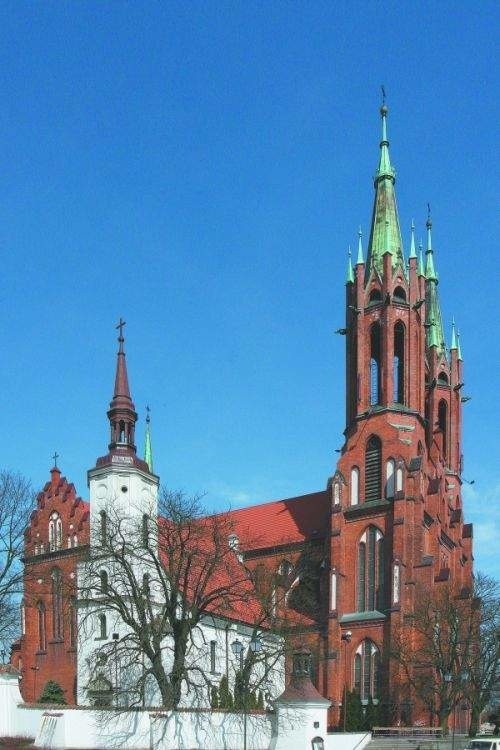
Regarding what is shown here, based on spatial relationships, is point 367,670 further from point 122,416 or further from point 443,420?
point 443,420

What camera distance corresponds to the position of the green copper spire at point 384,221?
63000 millimetres

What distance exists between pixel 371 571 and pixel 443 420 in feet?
68.5

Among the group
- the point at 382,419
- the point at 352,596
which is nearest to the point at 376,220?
the point at 382,419

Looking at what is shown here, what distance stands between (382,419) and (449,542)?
29.5 feet

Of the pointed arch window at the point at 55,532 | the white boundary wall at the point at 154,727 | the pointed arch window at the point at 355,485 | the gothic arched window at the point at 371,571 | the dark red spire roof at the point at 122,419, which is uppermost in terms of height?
the dark red spire roof at the point at 122,419

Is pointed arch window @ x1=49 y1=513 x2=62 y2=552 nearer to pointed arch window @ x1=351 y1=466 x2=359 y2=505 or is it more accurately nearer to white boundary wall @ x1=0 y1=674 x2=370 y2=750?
white boundary wall @ x1=0 y1=674 x2=370 y2=750

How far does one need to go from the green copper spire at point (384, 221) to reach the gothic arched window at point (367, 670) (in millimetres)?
21531

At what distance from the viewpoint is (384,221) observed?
64.4 meters

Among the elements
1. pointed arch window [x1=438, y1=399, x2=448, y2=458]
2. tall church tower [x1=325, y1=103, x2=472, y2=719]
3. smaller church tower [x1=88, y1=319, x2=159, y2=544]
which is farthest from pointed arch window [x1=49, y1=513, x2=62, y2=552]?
pointed arch window [x1=438, y1=399, x2=448, y2=458]

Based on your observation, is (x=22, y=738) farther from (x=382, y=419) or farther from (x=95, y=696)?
(x=382, y=419)

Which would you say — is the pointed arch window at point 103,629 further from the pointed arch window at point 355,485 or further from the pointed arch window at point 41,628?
the pointed arch window at point 355,485

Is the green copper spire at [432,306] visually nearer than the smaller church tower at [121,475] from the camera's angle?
No

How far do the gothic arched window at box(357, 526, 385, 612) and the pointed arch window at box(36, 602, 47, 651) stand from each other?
1643 cm

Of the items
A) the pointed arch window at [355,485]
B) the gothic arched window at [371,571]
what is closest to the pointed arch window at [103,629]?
the gothic arched window at [371,571]
